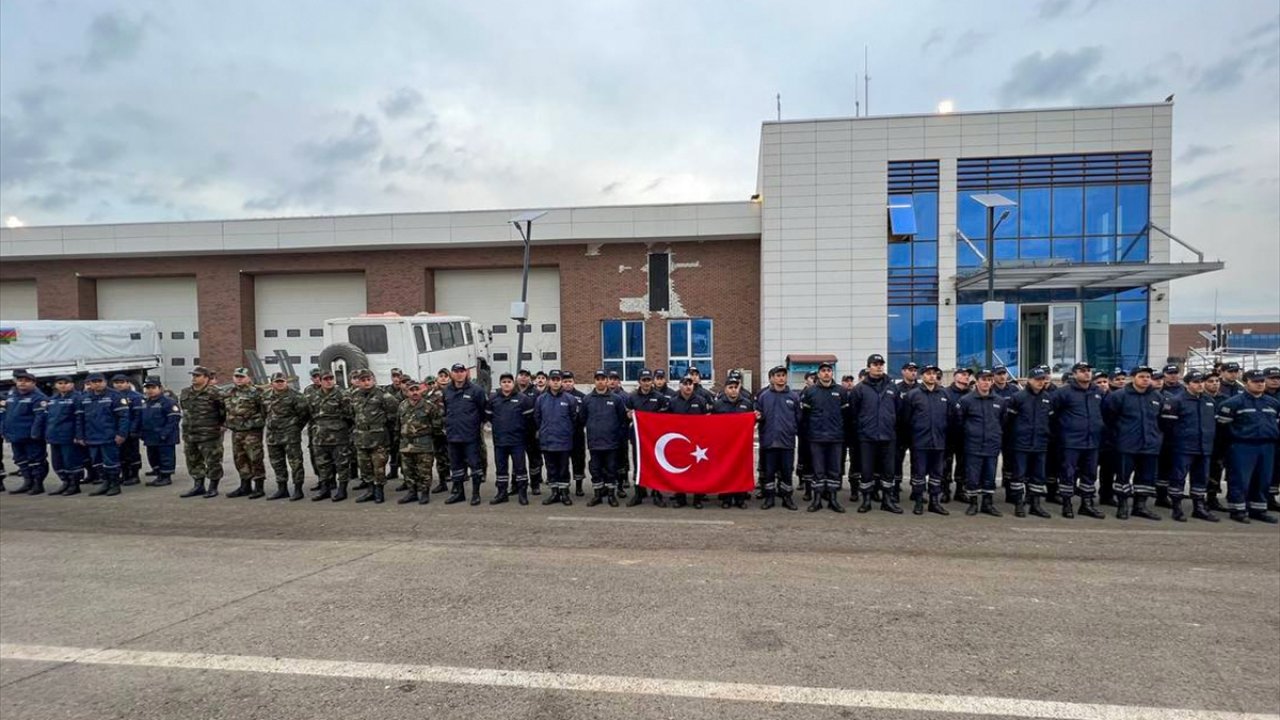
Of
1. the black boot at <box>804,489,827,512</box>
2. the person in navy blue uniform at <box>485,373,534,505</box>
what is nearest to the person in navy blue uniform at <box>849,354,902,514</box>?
the black boot at <box>804,489,827,512</box>

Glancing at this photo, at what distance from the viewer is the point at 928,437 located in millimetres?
7867

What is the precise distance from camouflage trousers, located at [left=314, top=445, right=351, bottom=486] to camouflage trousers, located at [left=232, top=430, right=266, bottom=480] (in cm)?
86

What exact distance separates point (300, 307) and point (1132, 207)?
96.9 ft

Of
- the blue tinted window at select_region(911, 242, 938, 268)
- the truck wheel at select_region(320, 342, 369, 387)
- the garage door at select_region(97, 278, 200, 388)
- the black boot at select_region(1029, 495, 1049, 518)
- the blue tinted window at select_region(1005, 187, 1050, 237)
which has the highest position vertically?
the blue tinted window at select_region(1005, 187, 1050, 237)

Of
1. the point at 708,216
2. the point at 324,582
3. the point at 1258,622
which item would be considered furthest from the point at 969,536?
the point at 708,216

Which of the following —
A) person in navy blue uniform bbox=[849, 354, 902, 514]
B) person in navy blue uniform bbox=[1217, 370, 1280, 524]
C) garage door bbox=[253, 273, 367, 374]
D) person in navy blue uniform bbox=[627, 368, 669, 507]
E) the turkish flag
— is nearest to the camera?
person in navy blue uniform bbox=[1217, 370, 1280, 524]

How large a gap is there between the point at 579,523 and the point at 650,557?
5.34 feet

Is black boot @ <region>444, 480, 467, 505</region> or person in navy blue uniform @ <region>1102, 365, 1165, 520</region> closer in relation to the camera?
person in navy blue uniform @ <region>1102, 365, 1165, 520</region>

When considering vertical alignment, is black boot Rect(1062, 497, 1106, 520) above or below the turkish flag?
below

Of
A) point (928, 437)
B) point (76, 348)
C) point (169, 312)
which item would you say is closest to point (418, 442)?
point (928, 437)

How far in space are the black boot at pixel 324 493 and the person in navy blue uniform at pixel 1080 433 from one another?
31.9ft

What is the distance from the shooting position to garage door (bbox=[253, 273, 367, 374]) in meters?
24.8

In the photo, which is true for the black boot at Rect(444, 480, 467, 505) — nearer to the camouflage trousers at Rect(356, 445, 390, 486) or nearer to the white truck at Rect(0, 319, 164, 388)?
the camouflage trousers at Rect(356, 445, 390, 486)

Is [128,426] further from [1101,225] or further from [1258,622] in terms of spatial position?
[1101,225]
